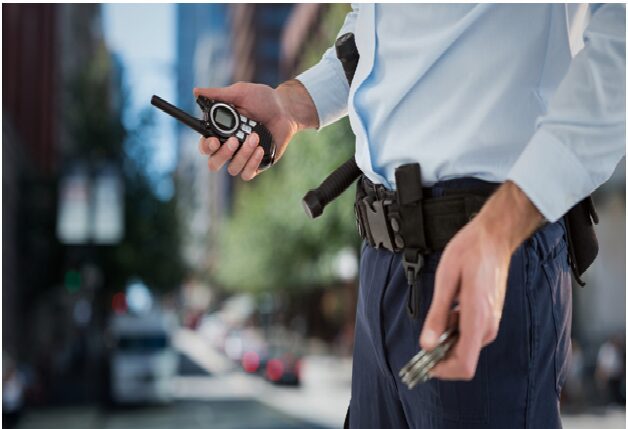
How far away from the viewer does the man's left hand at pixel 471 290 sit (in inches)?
36.8

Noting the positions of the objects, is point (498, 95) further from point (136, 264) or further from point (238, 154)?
point (136, 264)

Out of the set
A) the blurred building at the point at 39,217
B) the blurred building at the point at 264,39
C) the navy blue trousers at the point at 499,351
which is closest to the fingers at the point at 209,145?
the navy blue trousers at the point at 499,351

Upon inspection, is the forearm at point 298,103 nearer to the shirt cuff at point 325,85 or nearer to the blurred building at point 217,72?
the shirt cuff at point 325,85

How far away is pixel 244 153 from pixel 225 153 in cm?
3

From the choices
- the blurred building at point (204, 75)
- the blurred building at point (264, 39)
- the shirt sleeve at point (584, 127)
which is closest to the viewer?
the shirt sleeve at point (584, 127)

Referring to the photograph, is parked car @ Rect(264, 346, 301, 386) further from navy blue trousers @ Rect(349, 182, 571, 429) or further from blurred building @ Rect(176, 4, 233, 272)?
navy blue trousers @ Rect(349, 182, 571, 429)

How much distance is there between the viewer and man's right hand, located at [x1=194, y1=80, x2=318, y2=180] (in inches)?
57.3

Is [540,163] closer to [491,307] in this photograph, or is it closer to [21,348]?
[491,307]

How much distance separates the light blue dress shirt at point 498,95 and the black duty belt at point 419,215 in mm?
28

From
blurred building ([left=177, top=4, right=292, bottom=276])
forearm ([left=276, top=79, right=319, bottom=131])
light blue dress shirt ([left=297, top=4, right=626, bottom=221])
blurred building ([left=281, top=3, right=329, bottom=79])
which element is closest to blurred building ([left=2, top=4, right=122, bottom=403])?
blurred building ([left=177, top=4, right=292, bottom=276])

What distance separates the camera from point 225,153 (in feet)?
4.75

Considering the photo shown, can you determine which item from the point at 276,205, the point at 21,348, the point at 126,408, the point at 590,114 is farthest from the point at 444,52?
the point at 276,205

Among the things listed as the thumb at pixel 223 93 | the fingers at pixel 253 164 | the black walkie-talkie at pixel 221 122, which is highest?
the thumb at pixel 223 93

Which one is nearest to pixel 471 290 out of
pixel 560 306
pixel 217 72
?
pixel 560 306
